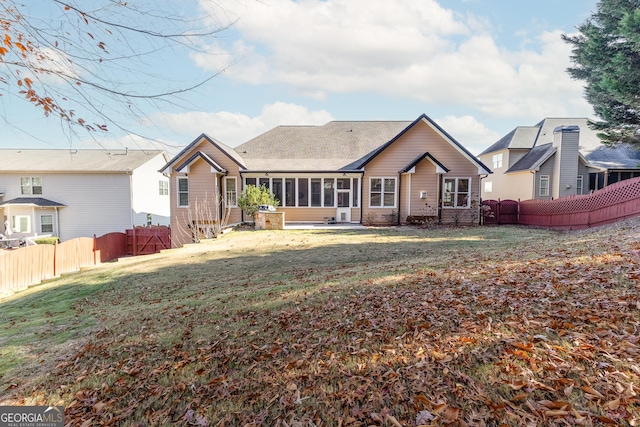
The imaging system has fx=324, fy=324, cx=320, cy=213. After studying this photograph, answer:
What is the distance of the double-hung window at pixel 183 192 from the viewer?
1969cm

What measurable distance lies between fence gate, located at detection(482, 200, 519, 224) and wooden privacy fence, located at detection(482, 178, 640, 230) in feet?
0.69

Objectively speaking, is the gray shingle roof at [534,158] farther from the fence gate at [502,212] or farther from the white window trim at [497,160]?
the fence gate at [502,212]

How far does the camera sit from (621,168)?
22500 millimetres

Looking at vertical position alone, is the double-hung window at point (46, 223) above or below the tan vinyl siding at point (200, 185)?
below

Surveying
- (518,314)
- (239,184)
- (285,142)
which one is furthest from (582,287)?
(285,142)

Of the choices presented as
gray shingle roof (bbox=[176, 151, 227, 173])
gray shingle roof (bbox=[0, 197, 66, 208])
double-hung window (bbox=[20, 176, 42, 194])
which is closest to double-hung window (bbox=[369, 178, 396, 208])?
gray shingle roof (bbox=[176, 151, 227, 173])

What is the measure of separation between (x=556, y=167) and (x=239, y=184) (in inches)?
845

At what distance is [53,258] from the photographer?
42.7 feet

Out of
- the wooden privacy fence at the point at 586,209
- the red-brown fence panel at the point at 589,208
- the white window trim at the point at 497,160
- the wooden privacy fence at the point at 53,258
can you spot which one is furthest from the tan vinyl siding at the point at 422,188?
the wooden privacy fence at the point at 53,258

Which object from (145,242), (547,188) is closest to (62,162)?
(145,242)

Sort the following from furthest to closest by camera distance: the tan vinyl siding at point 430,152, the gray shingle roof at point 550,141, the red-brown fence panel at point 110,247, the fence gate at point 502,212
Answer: the gray shingle roof at point 550,141, the fence gate at point 502,212, the tan vinyl siding at point 430,152, the red-brown fence panel at point 110,247

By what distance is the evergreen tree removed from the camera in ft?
45.8

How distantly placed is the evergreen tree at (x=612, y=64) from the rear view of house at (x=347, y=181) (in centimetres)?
630

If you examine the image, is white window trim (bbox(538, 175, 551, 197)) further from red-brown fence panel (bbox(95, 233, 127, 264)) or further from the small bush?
the small bush
